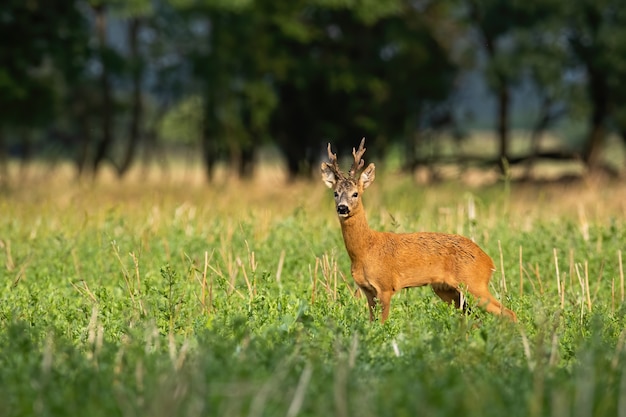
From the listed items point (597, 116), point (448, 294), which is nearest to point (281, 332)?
point (448, 294)

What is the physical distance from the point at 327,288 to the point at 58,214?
238 inches

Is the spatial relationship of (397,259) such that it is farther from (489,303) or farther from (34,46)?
(34,46)

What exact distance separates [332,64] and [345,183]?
24.1m

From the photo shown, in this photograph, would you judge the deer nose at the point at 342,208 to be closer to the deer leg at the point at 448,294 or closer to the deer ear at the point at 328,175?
the deer ear at the point at 328,175

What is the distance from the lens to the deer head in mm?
7723

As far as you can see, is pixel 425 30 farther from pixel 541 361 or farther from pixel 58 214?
pixel 541 361

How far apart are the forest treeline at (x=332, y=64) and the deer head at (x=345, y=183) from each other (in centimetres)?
1499

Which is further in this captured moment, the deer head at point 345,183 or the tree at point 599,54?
the tree at point 599,54

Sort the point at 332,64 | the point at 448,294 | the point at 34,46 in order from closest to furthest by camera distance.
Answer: the point at 448,294 < the point at 34,46 < the point at 332,64

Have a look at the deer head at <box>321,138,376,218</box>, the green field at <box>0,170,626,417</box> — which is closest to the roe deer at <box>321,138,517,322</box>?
the deer head at <box>321,138,376,218</box>

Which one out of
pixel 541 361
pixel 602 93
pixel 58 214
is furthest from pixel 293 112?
pixel 541 361

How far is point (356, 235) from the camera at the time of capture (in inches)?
317

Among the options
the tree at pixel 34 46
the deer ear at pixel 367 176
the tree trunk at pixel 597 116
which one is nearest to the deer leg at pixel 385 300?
the deer ear at pixel 367 176

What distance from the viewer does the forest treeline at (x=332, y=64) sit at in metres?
24.2
